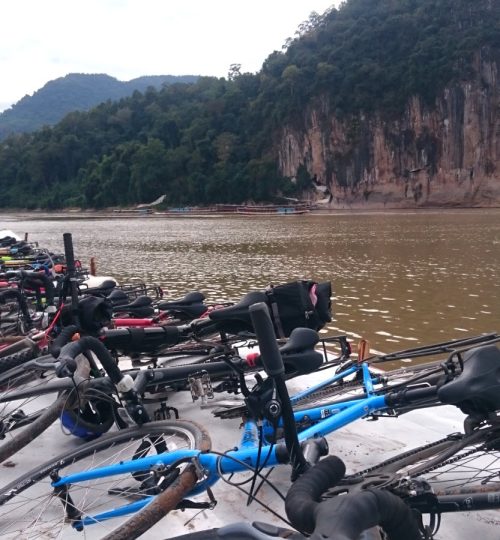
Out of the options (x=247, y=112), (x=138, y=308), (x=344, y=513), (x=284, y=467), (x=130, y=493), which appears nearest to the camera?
(x=344, y=513)

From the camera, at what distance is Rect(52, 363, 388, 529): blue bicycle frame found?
8.57 ft

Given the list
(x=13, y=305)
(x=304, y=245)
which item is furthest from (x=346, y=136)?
(x=13, y=305)

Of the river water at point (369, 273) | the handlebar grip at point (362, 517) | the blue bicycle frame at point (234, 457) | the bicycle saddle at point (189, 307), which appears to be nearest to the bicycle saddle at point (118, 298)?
the bicycle saddle at point (189, 307)

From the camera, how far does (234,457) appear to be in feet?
8.68

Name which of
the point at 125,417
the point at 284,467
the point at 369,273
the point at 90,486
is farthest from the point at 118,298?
the point at 369,273

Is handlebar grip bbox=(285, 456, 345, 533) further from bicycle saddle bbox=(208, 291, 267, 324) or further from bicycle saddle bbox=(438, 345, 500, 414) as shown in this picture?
bicycle saddle bbox=(208, 291, 267, 324)

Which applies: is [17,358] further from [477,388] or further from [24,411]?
[477,388]

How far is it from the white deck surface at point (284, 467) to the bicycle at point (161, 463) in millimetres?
216

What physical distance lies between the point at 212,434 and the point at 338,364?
132 cm

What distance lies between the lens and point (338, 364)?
188 inches

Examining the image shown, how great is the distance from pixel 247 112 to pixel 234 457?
8955 cm

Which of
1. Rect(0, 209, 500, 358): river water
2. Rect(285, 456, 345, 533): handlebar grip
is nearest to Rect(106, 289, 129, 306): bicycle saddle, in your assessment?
Rect(0, 209, 500, 358): river water

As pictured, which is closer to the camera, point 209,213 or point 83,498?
point 83,498

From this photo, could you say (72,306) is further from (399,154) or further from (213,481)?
(399,154)
